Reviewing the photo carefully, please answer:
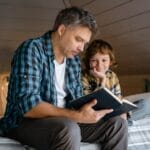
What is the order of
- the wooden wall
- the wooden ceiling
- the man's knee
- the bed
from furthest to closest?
1. the wooden wall
2. the wooden ceiling
3. the bed
4. the man's knee

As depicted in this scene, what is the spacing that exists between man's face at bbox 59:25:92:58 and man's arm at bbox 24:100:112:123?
10.2 inches

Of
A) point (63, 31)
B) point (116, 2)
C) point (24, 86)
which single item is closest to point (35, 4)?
point (116, 2)

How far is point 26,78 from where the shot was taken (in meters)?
1.54

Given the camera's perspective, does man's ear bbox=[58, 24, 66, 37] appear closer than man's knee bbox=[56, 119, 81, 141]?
No

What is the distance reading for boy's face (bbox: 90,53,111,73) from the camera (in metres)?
1.99

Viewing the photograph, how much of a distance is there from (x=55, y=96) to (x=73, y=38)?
26 cm

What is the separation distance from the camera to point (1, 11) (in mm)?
2453

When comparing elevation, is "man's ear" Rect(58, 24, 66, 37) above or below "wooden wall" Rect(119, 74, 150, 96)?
above

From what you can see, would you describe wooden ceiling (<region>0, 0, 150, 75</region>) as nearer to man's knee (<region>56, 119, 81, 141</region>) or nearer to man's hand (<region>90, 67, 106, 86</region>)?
man's hand (<region>90, 67, 106, 86</region>)

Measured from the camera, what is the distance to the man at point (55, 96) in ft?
4.92

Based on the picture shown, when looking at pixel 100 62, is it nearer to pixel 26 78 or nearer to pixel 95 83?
pixel 95 83

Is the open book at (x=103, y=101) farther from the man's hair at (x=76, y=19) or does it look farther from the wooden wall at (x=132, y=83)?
the wooden wall at (x=132, y=83)

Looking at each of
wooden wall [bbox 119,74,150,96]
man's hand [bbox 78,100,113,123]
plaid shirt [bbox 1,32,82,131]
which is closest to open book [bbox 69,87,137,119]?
man's hand [bbox 78,100,113,123]

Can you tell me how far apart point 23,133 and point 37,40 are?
0.40 m
